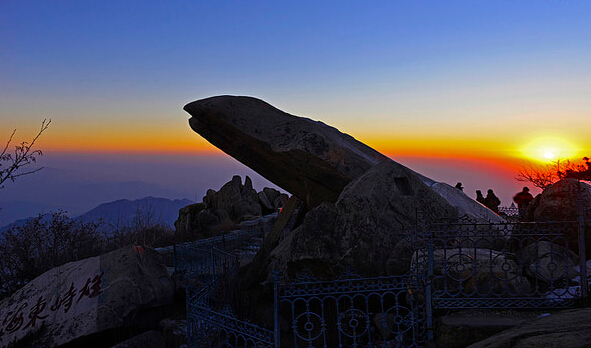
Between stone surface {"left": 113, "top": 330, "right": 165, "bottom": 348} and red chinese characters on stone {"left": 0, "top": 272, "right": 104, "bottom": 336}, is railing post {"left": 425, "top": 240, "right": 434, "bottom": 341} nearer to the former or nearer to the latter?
stone surface {"left": 113, "top": 330, "right": 165, "bottom": 348}

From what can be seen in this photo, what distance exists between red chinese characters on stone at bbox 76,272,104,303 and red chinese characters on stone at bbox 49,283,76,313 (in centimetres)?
17

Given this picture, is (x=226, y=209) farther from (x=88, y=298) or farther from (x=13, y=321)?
(x=88, y=298)

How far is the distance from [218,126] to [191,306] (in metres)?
7.23

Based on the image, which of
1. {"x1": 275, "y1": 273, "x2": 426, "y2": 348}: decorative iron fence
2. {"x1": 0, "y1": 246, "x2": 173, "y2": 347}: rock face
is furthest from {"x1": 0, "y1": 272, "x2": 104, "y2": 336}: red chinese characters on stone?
{"x1": 275, "y1": 273, "x2": 426, "y2": 348}: decorative iron fence

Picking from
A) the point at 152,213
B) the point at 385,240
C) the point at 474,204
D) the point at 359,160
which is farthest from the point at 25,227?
the point at 474,204

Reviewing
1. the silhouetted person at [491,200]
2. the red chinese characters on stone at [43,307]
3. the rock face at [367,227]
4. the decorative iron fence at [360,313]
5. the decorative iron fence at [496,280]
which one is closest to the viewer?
the decorative iron fence at [360,313]

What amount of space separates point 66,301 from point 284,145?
564cm

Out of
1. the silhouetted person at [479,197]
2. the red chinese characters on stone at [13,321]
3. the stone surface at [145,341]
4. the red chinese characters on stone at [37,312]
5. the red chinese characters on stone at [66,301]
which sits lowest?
the stone surface at [145,341]

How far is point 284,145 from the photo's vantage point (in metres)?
12.4

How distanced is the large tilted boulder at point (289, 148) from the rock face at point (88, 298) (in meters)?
3.82

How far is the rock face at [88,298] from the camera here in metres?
8.73

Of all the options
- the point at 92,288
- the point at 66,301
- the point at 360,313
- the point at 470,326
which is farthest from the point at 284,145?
the point at 470,326

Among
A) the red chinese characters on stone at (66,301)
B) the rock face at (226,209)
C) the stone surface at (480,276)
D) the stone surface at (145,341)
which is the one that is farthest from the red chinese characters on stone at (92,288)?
the rock face at (226,209)

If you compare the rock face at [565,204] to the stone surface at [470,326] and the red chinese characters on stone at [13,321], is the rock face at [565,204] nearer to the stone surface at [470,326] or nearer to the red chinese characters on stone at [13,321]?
the stone surface at [470,326]
